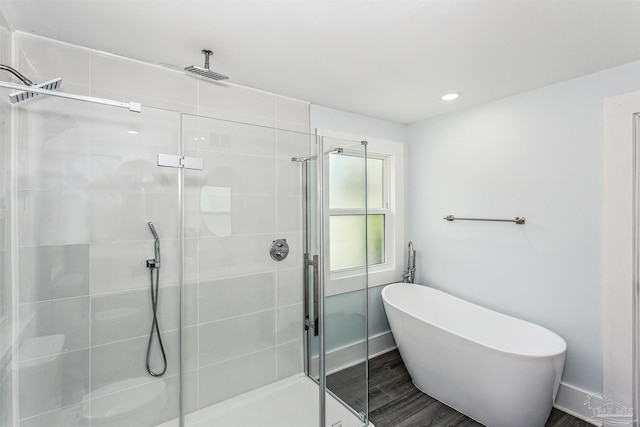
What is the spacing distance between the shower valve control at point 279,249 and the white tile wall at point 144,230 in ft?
0.16

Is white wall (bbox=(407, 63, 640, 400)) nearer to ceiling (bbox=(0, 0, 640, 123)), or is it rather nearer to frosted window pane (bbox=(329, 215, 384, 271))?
ceiling (bbox=(0, 0, 640, 123))

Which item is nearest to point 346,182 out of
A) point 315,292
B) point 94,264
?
point 315,292

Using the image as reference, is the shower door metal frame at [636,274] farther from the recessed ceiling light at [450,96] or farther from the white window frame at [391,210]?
the white window frame at [391,210]

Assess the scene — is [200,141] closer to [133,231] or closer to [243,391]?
[133,231]

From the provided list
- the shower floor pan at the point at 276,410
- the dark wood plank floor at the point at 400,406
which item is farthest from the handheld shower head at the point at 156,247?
the dark wood plank floor at the point at 400,406

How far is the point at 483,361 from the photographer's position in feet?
5.79

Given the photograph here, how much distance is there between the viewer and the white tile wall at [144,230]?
138 cm

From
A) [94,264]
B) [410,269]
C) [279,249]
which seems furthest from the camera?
[410,269]

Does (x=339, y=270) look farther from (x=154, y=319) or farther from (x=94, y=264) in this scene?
(x=94, y=264)

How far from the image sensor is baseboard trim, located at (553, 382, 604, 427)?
1920 millimetres

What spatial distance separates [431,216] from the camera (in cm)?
297

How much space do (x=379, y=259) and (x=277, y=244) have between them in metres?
1.45

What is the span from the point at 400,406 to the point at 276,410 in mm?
952

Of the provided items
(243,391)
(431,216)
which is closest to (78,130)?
(243,391)
